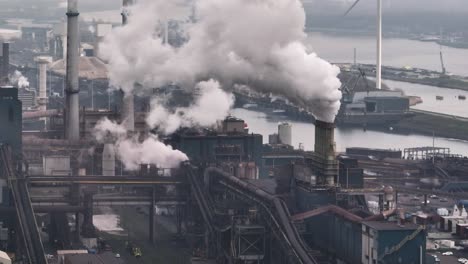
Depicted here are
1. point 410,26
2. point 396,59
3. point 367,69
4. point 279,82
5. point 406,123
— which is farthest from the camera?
point 410,26

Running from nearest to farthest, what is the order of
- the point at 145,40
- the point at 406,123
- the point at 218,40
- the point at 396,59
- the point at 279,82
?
the point at 279,82 → the point at 218,40 → the point at 145,40 → the point at 406,123 → the point at 396,59

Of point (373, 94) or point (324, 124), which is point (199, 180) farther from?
point (373, 94)

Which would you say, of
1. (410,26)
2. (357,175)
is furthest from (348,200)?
(410,26)

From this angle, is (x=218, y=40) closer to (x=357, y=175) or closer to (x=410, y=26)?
(x=357, y=175)

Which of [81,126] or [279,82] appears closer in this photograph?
[279,82]

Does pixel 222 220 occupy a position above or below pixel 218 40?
below

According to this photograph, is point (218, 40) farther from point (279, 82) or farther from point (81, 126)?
point (81, 126)

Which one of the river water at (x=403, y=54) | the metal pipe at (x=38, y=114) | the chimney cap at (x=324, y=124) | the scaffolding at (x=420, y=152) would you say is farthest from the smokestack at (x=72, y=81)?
the river water at (x=403, y=54)
